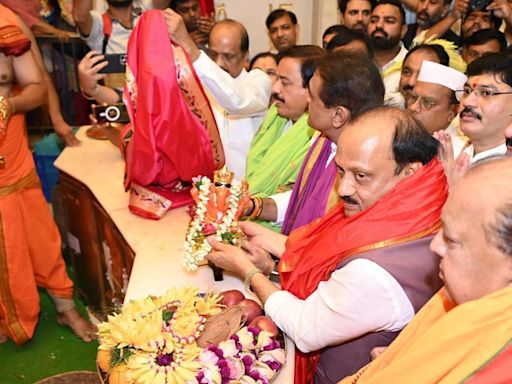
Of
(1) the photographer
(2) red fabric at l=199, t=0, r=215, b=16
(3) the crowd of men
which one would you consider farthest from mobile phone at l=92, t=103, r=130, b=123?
(2) red fabric at l=199, t=0, r=215, b=16

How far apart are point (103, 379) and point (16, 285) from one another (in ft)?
5.59

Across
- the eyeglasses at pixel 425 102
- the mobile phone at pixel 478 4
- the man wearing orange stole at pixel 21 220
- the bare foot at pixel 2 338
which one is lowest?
the bare foot at pixel 2 338

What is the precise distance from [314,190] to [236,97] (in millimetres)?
768

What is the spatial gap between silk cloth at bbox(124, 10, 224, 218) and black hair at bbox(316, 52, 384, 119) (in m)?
0.60

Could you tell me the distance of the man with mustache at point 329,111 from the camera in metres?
2.02

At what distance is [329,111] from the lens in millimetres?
2070

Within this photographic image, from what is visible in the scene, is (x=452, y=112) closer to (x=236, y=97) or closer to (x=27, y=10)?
(x=236, y=97)

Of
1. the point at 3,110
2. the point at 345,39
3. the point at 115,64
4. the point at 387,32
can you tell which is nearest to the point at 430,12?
the point at 387,32

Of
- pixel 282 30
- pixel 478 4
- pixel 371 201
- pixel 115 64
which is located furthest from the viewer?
pixel 282 30

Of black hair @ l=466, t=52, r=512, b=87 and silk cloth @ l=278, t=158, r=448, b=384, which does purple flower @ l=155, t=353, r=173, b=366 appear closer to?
silk cloth @ l=278, t=158, r=448, b=384

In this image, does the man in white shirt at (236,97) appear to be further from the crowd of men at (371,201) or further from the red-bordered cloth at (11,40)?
the red-bordered cloth at (11,40)

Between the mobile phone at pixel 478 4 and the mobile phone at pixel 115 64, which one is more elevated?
the mobile phone at pixel 478 4

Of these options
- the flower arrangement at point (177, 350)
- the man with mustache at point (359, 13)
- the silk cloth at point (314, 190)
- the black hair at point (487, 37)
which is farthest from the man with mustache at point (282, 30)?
the flower arrangement at point (177, 350)

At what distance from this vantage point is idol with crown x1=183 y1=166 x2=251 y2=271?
2021mm
